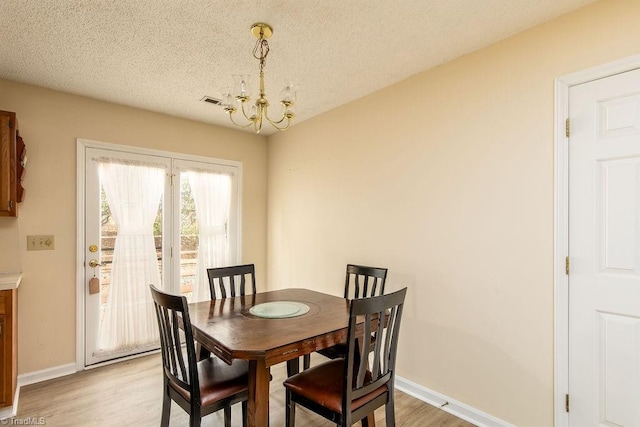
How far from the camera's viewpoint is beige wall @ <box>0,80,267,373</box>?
2.67m

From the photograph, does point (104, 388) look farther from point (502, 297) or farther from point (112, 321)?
point (502, 297)

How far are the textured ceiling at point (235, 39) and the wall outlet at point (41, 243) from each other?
4.22 feet

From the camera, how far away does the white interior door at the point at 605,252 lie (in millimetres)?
1638

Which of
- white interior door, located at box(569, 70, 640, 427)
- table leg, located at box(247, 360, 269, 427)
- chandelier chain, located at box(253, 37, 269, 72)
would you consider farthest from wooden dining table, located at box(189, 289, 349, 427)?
chandelier chain, located at box(253, 37, 269, 72)

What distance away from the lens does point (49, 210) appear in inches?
110

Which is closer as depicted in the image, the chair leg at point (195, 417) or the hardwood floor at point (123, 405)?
the chair leg at point (195, 417)

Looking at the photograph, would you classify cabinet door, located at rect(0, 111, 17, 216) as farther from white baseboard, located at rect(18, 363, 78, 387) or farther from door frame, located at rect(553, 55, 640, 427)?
door frame, located at rect(553, 55, 640, 427)

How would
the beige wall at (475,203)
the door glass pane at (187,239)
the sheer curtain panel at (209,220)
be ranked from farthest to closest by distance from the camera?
the sheer curtain panel at (209,220)
the door glass pane at (187,239)
the beige wall at (475,203)

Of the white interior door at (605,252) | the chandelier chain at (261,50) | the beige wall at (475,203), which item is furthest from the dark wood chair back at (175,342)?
the white interior door at (605,252)

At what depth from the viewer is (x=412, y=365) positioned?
8.36 ft

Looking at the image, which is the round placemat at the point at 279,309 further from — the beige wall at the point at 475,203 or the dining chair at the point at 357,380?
the beige wall at the point at 475,203

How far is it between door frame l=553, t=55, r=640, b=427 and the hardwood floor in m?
0.68

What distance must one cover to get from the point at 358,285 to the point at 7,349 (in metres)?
2.54

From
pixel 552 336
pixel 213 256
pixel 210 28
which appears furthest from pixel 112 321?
pixel 552 336
